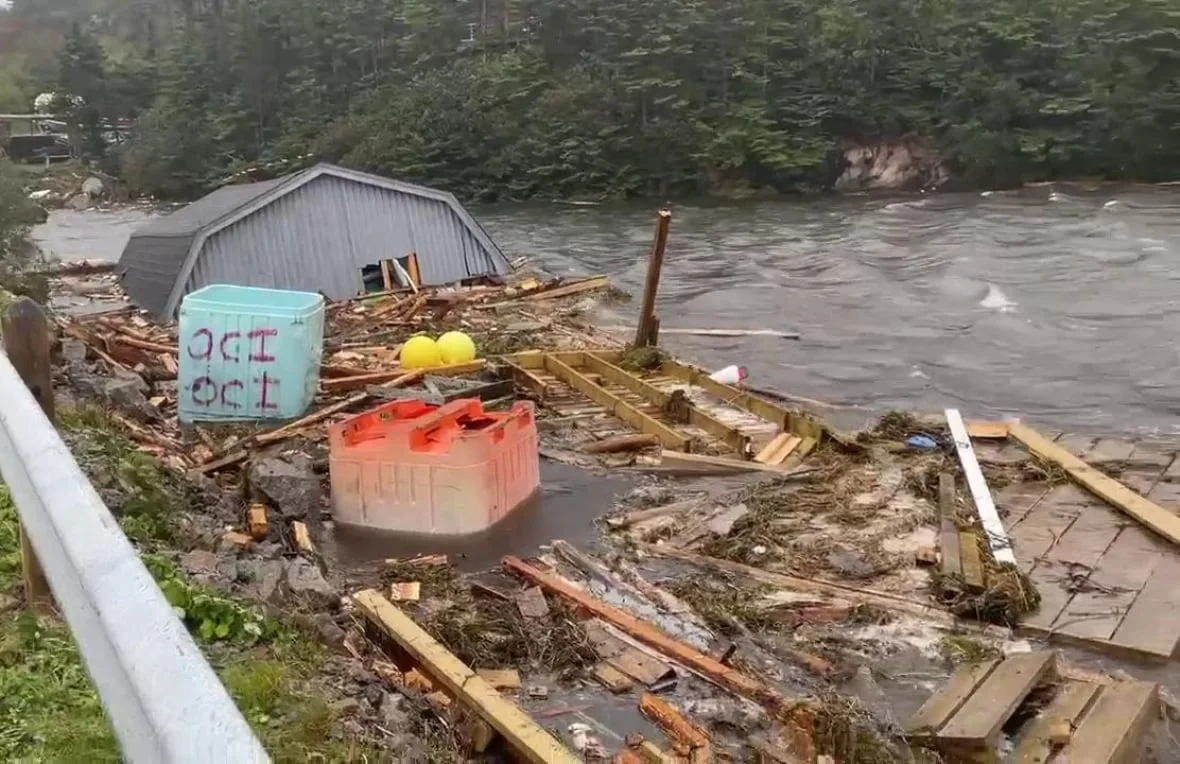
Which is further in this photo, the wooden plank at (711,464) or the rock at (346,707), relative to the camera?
the wooden plank at (711,464)

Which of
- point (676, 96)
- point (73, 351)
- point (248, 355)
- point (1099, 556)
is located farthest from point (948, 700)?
point (676, 96)

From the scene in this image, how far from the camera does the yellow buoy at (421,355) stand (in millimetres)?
17609

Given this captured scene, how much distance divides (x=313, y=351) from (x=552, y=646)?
750 centimetres

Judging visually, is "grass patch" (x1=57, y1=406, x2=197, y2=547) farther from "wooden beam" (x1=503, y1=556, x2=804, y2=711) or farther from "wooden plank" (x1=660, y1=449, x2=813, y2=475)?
"wooden plank" (x1=660, y1=449, x2=813, y2=475)

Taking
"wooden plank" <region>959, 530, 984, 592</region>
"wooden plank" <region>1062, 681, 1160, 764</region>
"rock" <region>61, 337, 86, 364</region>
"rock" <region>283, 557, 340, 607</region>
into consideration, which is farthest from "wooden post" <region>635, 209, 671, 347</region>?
"wooden plank" <region>1062, 681, 1160, 764</region>

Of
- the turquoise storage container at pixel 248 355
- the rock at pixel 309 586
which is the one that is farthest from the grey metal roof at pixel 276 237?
the rock at pixel 309 586

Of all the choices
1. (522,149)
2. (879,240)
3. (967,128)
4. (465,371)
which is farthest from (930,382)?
(522,149)

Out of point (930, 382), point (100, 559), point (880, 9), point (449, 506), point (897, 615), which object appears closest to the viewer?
point (100, 559)

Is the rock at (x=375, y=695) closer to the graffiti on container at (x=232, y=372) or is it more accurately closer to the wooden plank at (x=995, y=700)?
the wooden plank at (x=995, y=700)

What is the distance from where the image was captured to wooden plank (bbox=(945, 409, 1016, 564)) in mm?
10211

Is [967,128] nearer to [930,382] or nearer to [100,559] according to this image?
[930,382]

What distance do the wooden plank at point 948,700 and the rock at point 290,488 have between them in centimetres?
592

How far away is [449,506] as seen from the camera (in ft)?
35.7

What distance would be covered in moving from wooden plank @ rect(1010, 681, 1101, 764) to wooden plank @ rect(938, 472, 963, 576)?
212cm
